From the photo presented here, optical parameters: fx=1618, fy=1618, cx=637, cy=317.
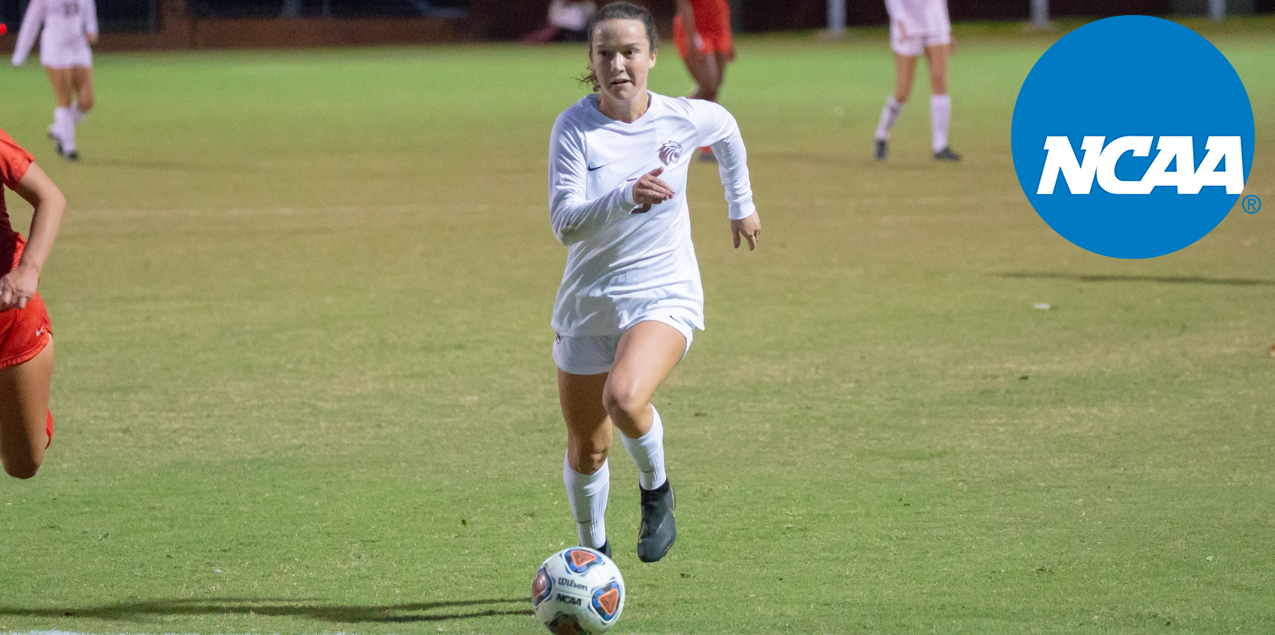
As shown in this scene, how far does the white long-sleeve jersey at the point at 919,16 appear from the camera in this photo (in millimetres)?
16656

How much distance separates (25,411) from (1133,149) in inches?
491

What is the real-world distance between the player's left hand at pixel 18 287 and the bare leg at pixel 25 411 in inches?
23.4

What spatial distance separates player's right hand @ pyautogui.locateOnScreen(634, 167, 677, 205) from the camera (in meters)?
4.66

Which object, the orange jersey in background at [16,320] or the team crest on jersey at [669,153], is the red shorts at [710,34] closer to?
the team crest on jersey at [669,153]

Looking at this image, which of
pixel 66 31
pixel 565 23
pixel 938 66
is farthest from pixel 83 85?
pixel 565 23

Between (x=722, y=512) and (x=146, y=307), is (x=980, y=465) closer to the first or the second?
(x=722, y=512)

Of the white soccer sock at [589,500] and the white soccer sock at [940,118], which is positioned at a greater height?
the white soccer sock at [589,500]

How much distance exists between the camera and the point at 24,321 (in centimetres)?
531

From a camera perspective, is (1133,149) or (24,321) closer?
(24,321)

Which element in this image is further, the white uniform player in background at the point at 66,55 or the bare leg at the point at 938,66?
the white uniform player in background at the point at 66,55

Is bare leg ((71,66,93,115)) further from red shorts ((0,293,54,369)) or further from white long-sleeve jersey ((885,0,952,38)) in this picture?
red shorts ((0,293,54,369))

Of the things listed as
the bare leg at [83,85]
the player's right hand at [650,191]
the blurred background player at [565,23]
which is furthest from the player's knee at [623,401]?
the blurred background player at [565,23]

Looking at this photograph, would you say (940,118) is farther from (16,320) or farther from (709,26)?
(16,320)

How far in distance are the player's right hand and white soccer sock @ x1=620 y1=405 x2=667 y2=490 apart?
0.77 m
